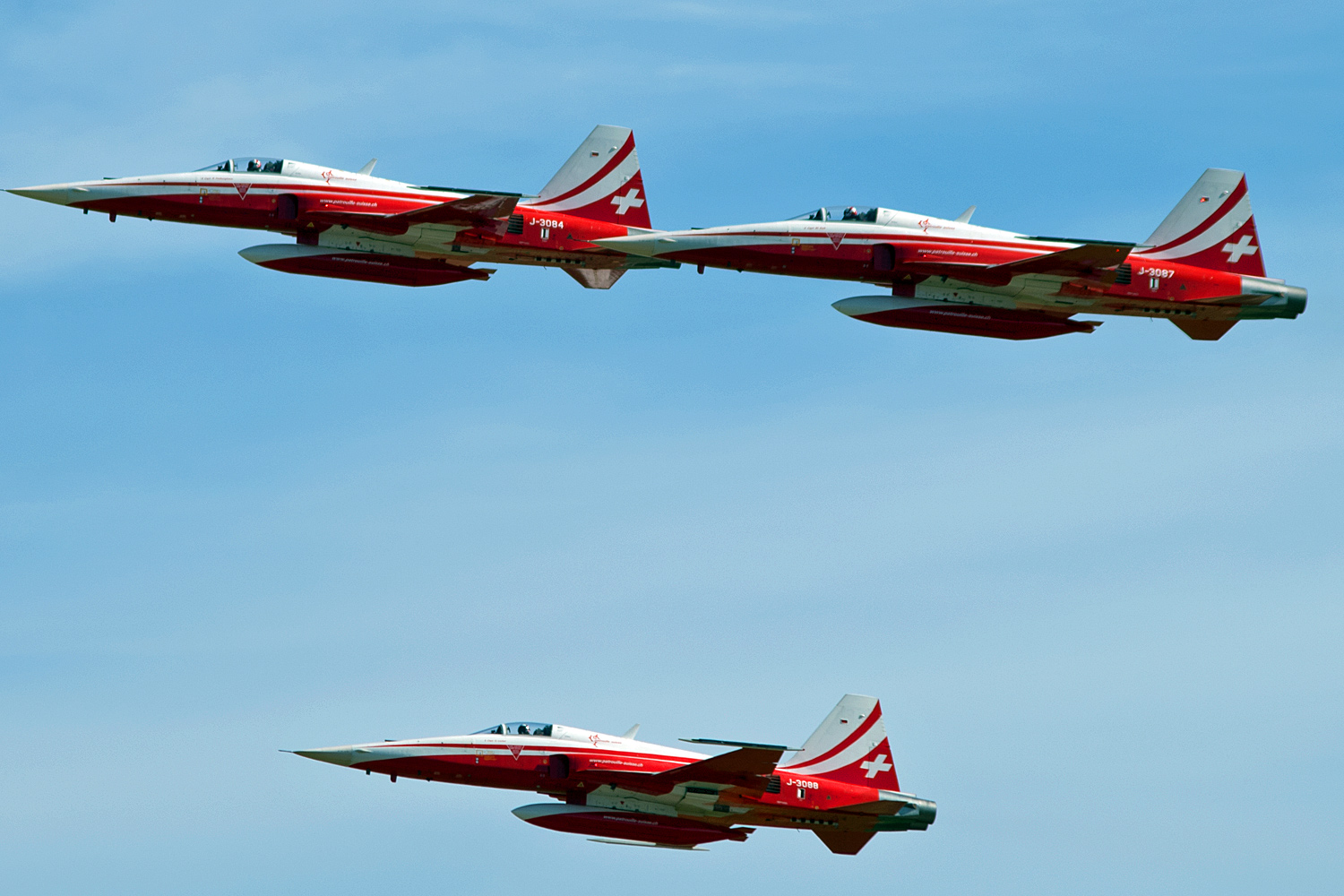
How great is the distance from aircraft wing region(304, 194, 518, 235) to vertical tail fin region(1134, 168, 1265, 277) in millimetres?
20387

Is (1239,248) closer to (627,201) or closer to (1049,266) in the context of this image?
(1049,266)

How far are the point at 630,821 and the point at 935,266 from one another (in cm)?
1921

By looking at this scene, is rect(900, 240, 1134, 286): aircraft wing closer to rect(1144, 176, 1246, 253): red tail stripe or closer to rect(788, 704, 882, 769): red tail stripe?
rect(1144, 176, 1246, 253): red tail stripe

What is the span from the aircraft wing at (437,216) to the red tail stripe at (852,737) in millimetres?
19597

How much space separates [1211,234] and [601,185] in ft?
63.7

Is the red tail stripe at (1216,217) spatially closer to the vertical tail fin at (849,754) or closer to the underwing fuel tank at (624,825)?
the vertical tail fin at (849,754)

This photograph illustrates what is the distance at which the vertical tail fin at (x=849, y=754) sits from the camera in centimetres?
7300

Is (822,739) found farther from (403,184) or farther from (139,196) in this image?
(139,196)

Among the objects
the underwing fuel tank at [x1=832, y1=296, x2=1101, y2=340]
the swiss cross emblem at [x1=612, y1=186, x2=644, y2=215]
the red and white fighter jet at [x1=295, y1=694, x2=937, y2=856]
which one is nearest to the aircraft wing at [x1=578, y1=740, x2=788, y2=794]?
the red and white fighter jet at [x1=295, y1=694, x2=937, y2=856]

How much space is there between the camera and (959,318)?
Answer: 232 feet

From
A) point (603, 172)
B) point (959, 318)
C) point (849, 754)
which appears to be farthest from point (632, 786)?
point (603, 172)

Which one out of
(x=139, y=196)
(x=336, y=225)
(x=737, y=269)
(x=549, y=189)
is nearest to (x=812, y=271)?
(x=737, y=269)

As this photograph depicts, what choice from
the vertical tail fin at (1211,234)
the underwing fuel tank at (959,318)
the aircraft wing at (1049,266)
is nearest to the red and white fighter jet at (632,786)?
the underwing fuel tank at (959,318)

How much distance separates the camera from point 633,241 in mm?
71750
